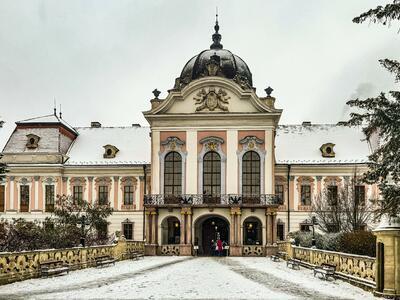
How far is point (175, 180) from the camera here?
145 ft

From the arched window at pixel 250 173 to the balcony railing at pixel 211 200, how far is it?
83 centimetres

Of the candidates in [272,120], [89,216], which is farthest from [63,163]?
[272,120]

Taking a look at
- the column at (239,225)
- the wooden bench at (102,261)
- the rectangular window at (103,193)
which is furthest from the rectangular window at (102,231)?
the wooden bench at (102,261)

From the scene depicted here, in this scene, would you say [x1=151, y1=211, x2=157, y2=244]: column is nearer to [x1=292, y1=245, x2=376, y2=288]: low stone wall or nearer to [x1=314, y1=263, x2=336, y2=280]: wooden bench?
[x1=292, y1=245, x2=376, y2=288]: low stone wall

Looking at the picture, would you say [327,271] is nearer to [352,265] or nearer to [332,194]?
[352,265]

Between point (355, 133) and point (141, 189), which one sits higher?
point (355, 133)

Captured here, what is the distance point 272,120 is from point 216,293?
27129mm

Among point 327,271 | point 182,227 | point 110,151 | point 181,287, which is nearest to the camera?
point 181,287

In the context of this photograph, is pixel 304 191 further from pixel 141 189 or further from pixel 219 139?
pixel 141 189

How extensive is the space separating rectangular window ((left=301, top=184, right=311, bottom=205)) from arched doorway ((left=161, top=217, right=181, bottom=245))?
10.0 meters

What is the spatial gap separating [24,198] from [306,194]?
21051 millimetres

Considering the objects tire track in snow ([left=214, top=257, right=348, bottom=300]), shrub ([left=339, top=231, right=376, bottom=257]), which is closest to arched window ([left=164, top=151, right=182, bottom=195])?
tire track in snow ([left=214, top=257, right=348, bottom=300])

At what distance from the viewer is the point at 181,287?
61.4 feet

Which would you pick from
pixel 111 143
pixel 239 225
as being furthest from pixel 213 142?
pixel 111 143
